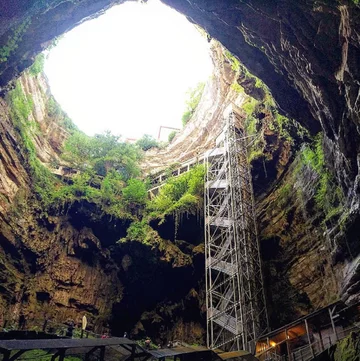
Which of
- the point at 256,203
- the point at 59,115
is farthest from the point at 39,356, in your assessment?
the point at 59,115

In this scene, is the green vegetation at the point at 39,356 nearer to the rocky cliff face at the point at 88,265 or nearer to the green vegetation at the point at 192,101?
the rocky cliff face at the point at 88,265

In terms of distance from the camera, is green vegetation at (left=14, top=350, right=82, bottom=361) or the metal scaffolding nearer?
green vegetation at (left=14, top=350, right=82, bottom=361)

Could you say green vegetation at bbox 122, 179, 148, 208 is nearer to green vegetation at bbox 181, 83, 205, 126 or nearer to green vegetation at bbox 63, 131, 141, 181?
→ green vegetation at bbox 63, 131, 141, 181

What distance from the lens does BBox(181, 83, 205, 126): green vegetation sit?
107 ft

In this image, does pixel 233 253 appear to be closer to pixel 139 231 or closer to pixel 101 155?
pixel 139 231

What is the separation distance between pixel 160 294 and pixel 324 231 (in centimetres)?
1039

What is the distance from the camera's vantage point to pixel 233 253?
1631 cm

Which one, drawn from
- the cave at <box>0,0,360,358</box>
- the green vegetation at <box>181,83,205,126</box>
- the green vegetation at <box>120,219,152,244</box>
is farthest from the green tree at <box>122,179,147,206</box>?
the green vegetation at <box>181,83,205,126</box>

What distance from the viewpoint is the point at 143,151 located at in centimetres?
3159

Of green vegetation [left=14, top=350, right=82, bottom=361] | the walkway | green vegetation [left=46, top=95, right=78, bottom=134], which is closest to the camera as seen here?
the walkway

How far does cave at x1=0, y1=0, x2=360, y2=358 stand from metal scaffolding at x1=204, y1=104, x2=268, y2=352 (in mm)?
795

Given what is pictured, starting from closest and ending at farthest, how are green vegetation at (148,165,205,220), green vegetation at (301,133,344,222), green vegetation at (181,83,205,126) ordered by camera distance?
green vegetation at (301,133,344,222), green vegetation at (148,165,205,220), green vegetation at (181,83,205,126)

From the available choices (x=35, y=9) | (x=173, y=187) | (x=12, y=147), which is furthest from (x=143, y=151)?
(x=35, y=9)

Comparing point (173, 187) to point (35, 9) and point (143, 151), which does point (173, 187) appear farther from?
point (35, 9)
